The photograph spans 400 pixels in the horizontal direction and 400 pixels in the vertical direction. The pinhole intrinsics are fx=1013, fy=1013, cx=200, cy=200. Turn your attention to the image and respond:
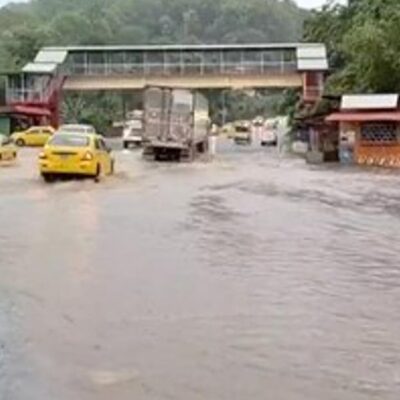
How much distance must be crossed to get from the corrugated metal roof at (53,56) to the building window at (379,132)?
32035 mm

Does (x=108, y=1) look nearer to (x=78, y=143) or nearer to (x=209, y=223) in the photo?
(x=78, y=143)

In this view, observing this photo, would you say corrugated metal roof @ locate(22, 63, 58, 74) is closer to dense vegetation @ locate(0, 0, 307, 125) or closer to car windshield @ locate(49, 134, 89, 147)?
car windshield @ locate(49, 134, 89, 147)

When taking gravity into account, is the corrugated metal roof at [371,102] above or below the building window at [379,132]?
above

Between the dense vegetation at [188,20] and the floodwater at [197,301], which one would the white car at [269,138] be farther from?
the floodwater at [197,301]

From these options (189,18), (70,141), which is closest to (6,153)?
(70,141)

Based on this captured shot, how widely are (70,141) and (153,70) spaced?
44335mm

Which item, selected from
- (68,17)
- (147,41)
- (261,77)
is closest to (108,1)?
(147,41)

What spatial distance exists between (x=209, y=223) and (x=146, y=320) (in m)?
9.50

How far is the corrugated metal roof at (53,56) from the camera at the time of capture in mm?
72625

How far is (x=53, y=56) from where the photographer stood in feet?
240

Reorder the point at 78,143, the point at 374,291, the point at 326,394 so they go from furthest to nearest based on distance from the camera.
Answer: the point at 78,143 → the point at 374,291 → the point at 326,394

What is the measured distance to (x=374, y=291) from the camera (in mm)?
11641

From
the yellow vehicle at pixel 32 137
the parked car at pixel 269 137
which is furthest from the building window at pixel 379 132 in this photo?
the parked car at pixel 269 137

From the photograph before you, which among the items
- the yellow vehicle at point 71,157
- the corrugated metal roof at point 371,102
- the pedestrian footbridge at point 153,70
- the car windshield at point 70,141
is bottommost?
the yellow vehicle at point 71,157
